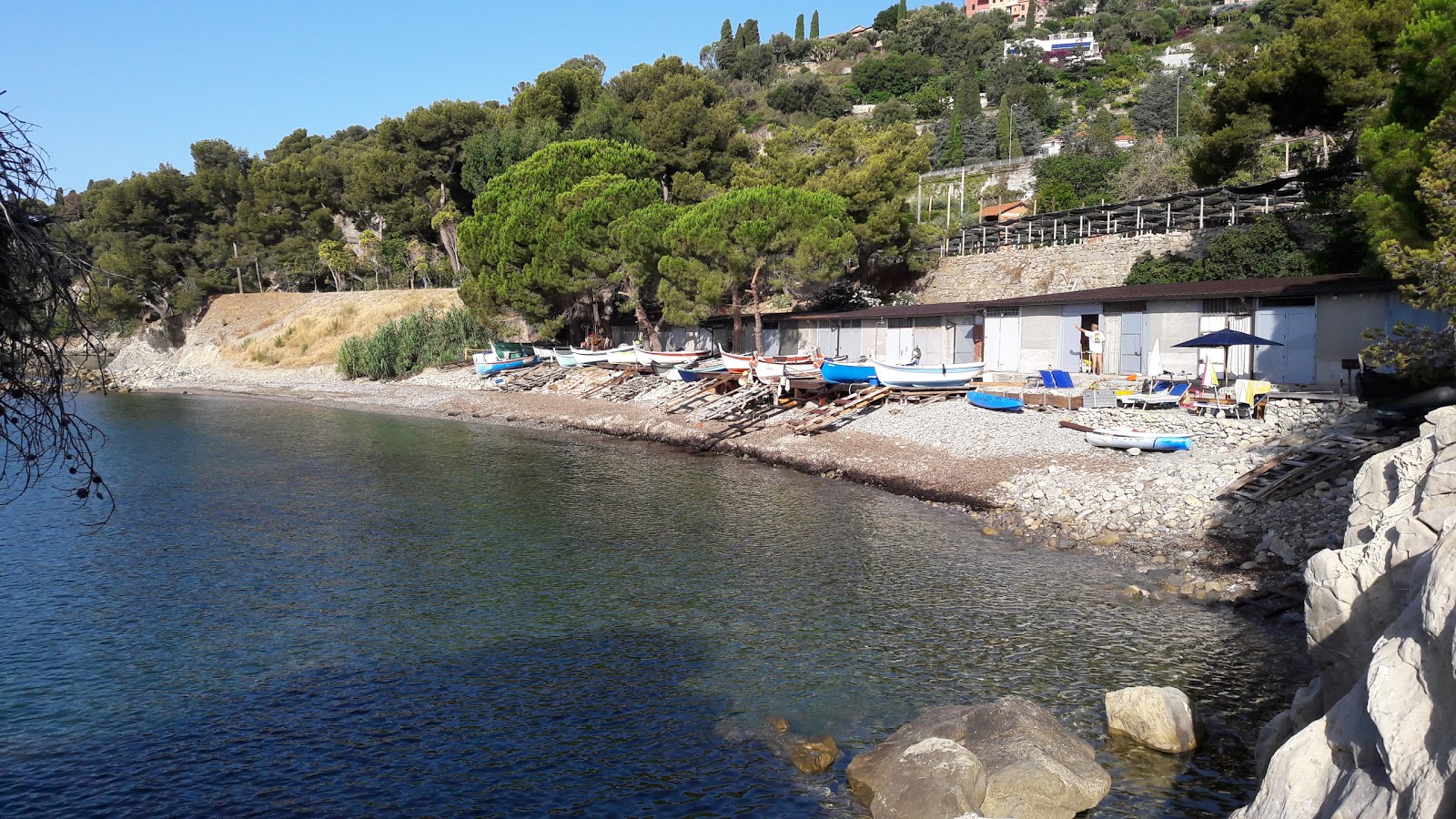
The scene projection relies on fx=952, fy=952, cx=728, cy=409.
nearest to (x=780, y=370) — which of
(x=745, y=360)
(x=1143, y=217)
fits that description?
(x=745, y=360)

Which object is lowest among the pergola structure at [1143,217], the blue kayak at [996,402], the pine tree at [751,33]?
the blue kayak at [996,402]

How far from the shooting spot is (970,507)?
971 inches

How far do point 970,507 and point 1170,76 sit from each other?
9535cm

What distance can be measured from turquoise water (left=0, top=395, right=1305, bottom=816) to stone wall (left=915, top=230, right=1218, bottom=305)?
26366mm

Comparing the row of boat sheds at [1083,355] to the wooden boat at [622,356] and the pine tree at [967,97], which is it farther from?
the pine tree at [967,97]

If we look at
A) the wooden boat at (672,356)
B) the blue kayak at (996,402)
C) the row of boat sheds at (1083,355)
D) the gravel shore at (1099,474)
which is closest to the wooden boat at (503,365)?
the row of boat sheds at (1083,355)

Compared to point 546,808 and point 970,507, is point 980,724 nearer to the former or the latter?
point 546,808

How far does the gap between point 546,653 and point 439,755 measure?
11.4ft

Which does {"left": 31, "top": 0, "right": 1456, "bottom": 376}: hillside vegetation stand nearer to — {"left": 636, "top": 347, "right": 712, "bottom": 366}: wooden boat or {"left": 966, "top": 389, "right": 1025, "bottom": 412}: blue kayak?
{"left": 636, "top": 347, "right": 712, "bottom": 366}: wooden boat

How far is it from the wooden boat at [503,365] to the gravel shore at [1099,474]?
54.1ft

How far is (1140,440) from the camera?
24891 mm

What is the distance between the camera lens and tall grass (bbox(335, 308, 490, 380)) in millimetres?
64188

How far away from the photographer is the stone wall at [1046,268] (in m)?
45.2

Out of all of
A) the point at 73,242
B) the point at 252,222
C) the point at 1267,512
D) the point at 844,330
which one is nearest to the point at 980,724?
the point at 73,242
